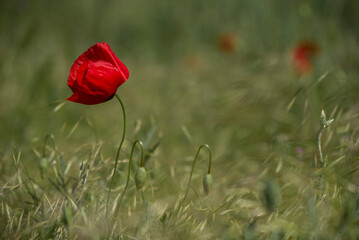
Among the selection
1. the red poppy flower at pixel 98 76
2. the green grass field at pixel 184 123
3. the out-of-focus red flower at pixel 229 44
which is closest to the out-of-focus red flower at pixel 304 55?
the green grass field at pixel 184 123

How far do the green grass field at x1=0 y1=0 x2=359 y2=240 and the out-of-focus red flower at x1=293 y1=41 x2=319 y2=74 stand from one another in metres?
0.04

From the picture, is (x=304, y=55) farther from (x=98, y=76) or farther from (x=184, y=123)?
(x=98, y=76)

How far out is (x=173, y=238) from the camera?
2.79 feet

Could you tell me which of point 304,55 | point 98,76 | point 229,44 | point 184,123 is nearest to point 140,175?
point 98,76

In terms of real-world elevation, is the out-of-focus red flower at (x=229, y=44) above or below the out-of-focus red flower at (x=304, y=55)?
below

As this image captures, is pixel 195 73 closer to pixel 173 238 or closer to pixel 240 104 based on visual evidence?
pixel 240 104

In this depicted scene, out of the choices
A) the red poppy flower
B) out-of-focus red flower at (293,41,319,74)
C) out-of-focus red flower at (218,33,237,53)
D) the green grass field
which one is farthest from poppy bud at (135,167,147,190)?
out-of-focus red flower at (218,33,237,53)

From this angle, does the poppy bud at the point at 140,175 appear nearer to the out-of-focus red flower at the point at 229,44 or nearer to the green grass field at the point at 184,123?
the green grass field at the point at 184,123

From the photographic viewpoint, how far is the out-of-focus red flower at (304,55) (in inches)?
76.5

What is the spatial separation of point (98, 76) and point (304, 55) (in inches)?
53.6

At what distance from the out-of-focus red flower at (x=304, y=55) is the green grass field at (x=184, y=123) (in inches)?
1.7

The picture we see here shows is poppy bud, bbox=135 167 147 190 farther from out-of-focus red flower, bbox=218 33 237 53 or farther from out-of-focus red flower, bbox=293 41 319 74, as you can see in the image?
out-of-focus red flower, bbox=218 33 237 53

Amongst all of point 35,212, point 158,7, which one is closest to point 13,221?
point 35,212

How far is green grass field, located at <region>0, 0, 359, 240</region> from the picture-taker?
90 centimetres
